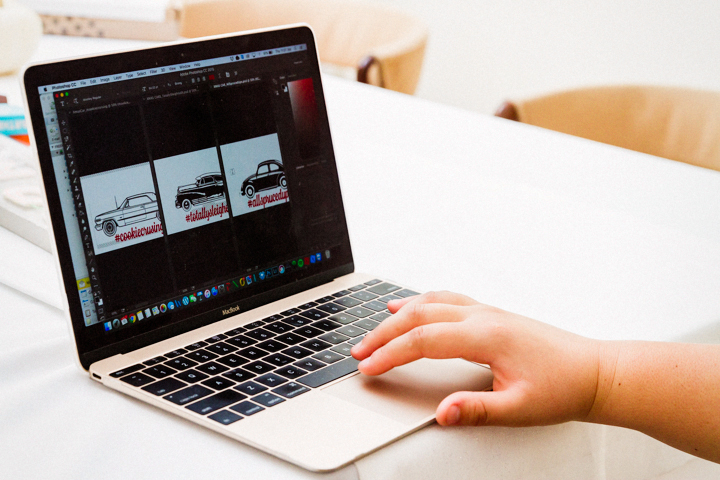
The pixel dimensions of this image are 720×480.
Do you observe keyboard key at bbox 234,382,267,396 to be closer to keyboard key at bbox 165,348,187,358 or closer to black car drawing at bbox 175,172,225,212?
keyboard key at bbox 165,348,187,358

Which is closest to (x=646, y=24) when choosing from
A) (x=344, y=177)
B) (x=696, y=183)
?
(x=696, y=183)

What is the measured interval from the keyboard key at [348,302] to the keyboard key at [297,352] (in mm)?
93

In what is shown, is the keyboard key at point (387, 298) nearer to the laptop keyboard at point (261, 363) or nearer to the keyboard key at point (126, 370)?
the laptop keyboard at point (261, 363)

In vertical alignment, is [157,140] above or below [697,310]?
above

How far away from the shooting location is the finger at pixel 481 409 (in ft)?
1.57

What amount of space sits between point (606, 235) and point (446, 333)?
1.37 feet

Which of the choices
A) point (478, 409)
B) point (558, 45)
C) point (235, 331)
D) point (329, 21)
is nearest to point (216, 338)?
point (235, 331)

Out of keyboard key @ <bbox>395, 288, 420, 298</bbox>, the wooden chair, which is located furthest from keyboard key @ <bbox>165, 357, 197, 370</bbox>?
the wooden chair

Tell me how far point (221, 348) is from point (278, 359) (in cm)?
5

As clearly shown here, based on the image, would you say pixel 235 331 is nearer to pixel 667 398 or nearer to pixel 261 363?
pixel 261 363

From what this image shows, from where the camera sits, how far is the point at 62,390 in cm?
→ 54

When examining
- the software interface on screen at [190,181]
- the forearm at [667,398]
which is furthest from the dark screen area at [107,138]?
the forearm at [667,398]

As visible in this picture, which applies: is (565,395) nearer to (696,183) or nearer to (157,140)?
(157,140)

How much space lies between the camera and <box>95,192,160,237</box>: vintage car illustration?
0.57 m
